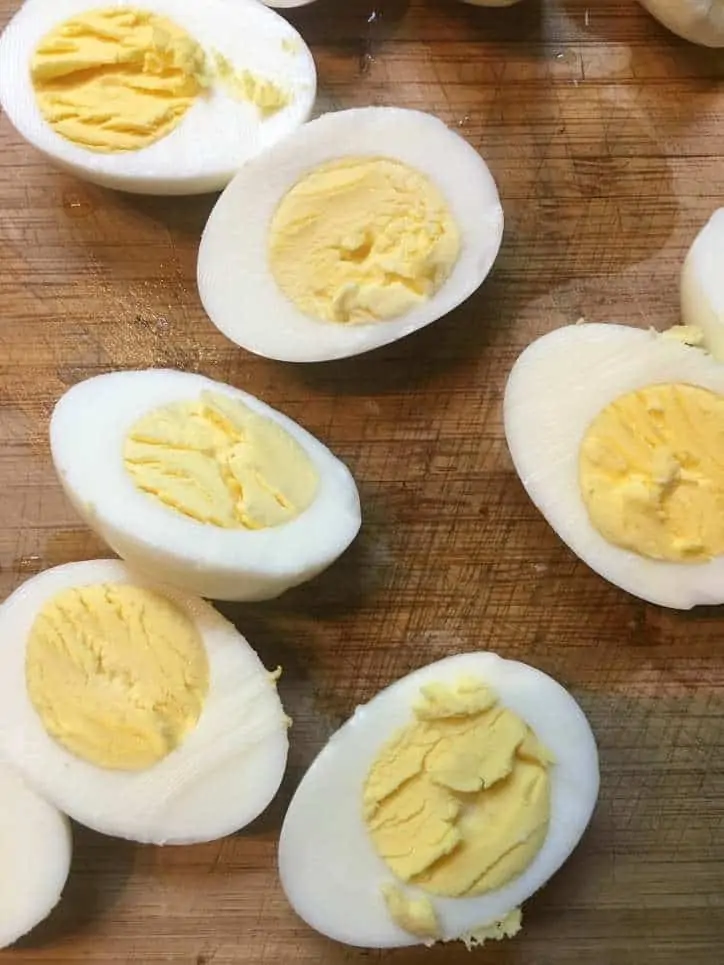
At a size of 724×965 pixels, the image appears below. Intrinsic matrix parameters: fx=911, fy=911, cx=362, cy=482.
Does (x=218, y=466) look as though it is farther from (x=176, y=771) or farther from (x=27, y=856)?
(x=27, y=856)

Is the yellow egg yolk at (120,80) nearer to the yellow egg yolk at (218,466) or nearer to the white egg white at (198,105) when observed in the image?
the white egg white at (198,105)

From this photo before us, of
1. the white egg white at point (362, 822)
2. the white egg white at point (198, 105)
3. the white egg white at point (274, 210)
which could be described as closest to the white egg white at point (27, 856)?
the white egg white at point (362, 822)

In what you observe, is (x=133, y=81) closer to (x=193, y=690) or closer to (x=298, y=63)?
(x=298, y=63)

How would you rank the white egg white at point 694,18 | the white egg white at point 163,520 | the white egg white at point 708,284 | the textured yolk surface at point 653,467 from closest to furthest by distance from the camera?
the white egg white at point 163,520
the textured yolk surface at point 653,467
the white egg white at point 708,284
the white egg white at point 694,18

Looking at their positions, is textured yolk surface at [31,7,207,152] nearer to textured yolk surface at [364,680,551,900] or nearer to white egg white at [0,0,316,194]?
white egg white at [0,0,316,194]

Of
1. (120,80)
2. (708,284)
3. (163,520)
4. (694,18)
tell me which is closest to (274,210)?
(120,80)

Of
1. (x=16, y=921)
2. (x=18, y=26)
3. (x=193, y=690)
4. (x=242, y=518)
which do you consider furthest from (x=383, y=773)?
(x=18, y=26)
